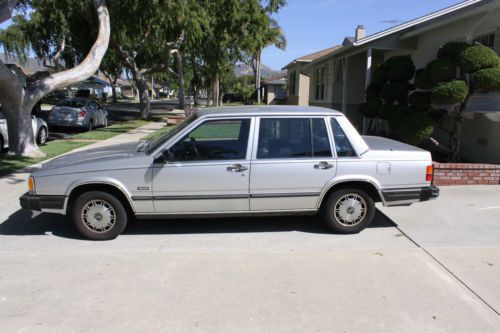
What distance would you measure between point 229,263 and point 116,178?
1698 mm

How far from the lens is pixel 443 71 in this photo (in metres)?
9.30

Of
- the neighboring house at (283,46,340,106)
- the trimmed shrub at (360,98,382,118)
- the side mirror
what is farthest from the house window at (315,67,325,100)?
the side mirror

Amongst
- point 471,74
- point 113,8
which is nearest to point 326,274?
point 471,74

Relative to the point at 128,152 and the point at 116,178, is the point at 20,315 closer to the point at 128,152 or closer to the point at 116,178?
the point at 116,178

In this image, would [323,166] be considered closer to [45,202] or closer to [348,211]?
[348,211]

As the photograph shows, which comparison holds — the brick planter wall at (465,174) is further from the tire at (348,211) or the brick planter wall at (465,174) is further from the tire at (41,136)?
the tire at (41,136)

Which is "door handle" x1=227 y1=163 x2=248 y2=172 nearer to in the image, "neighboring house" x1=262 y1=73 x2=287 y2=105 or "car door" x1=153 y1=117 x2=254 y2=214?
"car door" x1=153 y1=117 x2=254 y2=214

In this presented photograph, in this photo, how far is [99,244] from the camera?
5.54 meters

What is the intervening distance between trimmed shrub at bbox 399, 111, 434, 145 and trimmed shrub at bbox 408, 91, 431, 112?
0.49 meters

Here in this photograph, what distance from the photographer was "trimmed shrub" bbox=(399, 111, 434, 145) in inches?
376

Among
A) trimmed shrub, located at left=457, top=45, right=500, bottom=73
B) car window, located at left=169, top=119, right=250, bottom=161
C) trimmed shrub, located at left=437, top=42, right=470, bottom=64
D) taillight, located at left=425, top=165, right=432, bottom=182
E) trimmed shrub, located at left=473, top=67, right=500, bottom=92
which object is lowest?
taillight, located at left=425, top=165, right=432, bottom=182

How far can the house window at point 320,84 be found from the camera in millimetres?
23394

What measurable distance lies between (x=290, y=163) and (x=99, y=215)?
2.40 metres

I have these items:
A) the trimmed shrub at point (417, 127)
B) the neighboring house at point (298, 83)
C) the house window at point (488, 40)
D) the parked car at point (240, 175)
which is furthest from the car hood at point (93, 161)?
the neighboring house at point (298, 83)
